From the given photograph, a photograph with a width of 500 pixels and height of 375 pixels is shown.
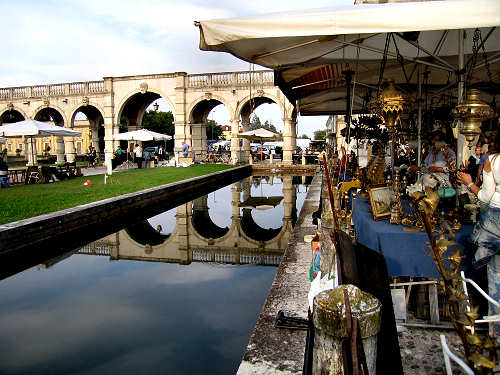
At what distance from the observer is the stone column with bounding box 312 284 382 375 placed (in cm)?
130

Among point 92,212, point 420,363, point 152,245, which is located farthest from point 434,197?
point 92,212

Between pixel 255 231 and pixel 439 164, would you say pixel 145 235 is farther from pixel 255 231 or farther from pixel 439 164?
pixel 439 164

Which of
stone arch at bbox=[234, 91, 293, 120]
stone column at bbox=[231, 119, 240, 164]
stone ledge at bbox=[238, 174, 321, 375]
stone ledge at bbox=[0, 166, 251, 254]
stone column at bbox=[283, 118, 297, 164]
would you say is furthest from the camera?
stone column at bbox=[231, 119, 240, 164]

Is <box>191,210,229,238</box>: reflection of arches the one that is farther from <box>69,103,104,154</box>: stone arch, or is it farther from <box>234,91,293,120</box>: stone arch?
<box>69,103,104,154</box>: stone arch

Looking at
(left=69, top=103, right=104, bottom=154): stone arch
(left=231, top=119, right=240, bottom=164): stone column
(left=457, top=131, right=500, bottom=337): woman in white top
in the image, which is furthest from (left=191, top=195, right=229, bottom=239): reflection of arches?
(left=69, top=103, right=104, bottom=154): stone arch

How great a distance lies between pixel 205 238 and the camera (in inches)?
341

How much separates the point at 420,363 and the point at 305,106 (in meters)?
8.05

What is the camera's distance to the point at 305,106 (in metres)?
10.0

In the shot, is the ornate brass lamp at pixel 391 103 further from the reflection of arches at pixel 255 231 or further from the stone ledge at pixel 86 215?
the stone ledge at pixel 86 215

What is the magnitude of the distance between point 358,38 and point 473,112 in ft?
7.29

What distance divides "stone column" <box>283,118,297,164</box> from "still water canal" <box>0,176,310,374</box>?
17.4 metres

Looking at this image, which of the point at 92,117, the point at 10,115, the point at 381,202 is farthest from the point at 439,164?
the point at 10,115

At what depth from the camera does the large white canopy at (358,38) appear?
2664 mm

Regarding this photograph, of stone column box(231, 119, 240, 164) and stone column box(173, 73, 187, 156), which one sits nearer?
stone column box(231, 119, 240, 164)
